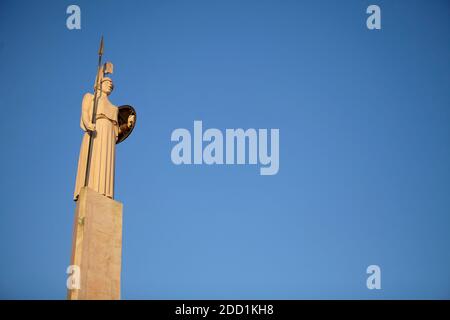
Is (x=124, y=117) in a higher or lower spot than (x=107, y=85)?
lower

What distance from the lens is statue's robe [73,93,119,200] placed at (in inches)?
775

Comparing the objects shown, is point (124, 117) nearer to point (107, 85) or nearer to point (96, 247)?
point (107, 85)

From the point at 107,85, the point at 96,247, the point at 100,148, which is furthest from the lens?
the point at 107,85

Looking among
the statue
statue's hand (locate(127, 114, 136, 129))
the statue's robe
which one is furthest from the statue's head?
statue's hand (locate(127, 114, 136, 129))

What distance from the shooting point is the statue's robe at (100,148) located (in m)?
19.7

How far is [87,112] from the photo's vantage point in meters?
20.2

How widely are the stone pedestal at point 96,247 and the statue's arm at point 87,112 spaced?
2.13m

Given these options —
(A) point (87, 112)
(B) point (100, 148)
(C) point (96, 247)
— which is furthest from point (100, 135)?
(C) point (96, 247)

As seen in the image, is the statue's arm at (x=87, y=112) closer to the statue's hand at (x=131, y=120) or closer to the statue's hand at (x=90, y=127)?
the statue's hand at (x=90, y=127)

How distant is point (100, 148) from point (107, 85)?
7.45 feet

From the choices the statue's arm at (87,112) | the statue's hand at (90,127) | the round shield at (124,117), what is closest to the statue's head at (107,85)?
the statue's arm at (87,112)

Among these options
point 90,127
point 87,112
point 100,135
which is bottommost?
point 100,135
